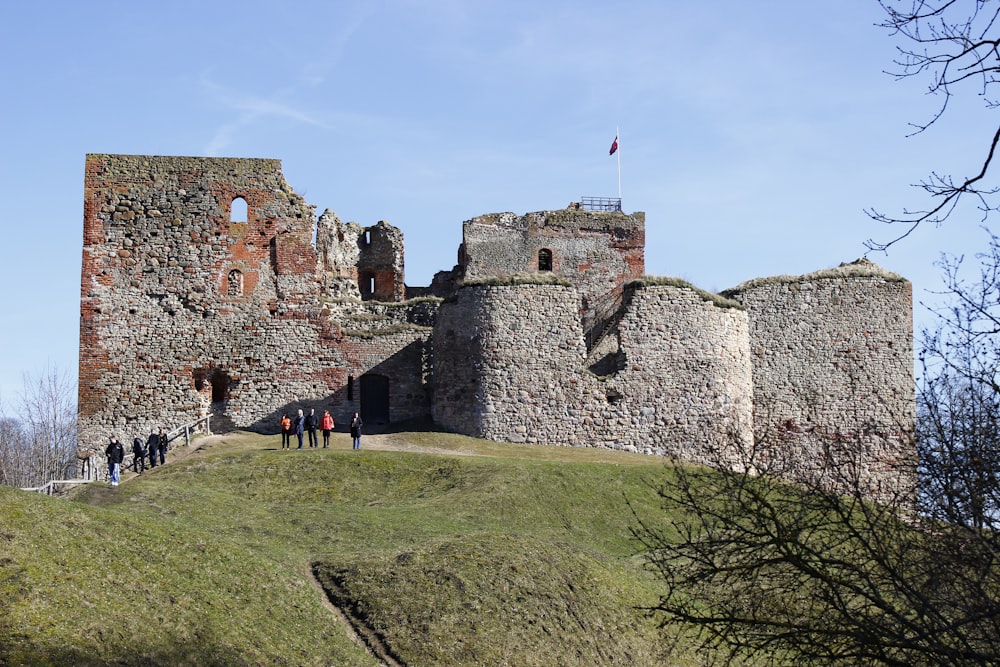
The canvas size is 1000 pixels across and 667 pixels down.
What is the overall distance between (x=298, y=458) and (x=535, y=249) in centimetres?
1689

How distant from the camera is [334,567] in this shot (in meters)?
22.6

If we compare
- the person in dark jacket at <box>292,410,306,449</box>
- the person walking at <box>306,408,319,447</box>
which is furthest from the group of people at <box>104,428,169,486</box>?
the person walking at <box>306,408,319,447</box>

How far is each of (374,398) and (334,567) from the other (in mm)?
18996

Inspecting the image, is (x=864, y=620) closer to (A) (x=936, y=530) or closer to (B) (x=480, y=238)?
(A) (x=936, y=530)

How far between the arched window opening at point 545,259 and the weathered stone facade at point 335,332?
6.70 m

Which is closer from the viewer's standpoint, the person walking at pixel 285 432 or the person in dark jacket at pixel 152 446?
the person in dark jacket at pixel 152 446

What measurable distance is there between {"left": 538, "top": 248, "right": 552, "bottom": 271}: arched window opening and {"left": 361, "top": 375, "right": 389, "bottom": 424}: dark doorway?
7691 mm

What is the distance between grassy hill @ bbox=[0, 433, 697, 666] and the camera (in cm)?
1825

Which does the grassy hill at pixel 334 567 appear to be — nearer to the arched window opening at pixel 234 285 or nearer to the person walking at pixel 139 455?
the person walking at pixel 139 455

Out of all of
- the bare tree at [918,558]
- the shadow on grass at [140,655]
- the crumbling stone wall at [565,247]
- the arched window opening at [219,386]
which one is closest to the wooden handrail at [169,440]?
the arched window opening at [219,386]

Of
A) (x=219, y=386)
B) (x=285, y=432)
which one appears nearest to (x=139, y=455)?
(x=285, y=432)

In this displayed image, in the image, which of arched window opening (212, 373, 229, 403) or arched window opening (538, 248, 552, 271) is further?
arched window opening (538, 248, 552, 271)

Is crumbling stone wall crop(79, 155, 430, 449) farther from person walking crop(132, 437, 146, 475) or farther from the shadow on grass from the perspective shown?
the shadow on grass

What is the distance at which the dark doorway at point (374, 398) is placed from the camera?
4000 cm
